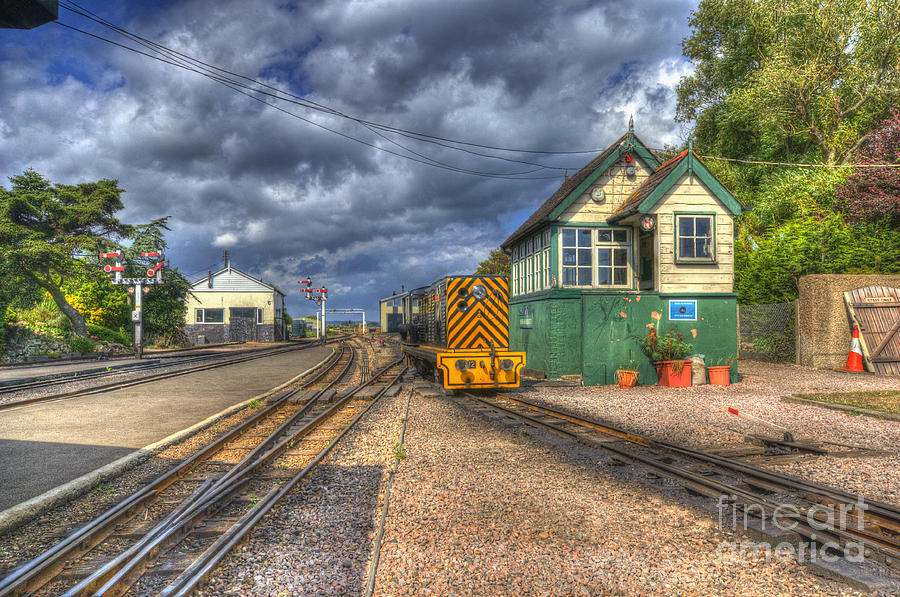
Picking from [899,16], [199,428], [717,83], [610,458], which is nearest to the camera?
[610,458]

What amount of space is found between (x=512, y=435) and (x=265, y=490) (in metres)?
3.92

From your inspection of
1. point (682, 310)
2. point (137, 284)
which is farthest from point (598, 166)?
point (137, 284)

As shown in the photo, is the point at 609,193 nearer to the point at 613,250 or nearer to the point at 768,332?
the point at 613,250

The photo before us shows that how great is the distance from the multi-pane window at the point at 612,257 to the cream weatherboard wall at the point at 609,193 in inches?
24.5

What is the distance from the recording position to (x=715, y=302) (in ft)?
50.0

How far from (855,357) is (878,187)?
8620 millimetres

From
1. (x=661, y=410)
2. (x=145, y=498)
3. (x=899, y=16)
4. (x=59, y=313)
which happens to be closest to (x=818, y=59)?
(x=899, y=16)

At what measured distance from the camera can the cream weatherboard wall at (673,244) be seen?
1518cm

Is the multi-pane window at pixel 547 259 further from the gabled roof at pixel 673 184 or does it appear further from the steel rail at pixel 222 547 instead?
the steel rail at pixel 222 547

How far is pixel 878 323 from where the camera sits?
15234 mm

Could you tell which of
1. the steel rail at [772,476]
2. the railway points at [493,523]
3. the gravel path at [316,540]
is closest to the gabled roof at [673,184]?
the railway points at [493,523]

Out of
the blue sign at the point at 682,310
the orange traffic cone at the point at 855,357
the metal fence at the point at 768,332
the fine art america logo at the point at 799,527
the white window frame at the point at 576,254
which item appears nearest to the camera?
the fine art america logo at the point at 799,527

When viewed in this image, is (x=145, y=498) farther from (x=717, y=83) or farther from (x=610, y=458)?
(x=717, y=83)

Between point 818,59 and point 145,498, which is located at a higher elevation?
point 818,59
